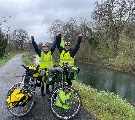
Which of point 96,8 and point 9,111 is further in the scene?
point 96,8

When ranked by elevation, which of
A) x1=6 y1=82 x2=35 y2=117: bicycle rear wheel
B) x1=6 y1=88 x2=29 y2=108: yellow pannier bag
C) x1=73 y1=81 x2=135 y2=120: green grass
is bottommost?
x1=73 y1=81 x2=135 y2=120: green grass

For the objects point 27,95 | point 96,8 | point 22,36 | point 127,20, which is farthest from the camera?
point 22,36

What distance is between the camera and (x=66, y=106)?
7.18 m

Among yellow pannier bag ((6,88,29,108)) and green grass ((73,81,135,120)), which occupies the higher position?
yellow pannier bag ((6,88,29,108))

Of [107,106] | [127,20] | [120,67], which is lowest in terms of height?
[120,67]

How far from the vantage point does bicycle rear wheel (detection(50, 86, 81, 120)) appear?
7.23m

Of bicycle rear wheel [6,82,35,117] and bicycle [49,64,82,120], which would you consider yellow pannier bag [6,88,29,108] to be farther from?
bicycle [49,64,82,120]

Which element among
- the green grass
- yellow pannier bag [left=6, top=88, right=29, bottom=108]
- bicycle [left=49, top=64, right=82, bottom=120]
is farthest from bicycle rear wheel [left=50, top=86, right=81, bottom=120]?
yellow pannier bag [left=6, top=88, right=29, bottom=108]

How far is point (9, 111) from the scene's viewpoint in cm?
785

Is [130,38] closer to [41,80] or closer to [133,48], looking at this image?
[133,48]

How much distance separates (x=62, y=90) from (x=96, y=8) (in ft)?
183

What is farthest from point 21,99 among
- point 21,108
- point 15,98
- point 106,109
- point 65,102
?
point 106,109

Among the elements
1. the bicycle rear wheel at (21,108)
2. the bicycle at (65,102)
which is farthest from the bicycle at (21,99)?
the bicycle at (65,102)

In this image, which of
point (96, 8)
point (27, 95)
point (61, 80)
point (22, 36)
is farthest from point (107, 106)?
point (22, 36)
